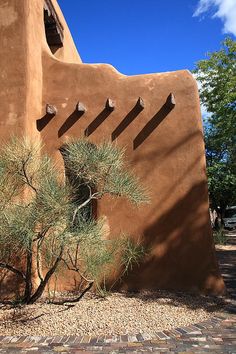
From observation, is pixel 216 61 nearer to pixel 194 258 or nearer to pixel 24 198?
pixel 194 258

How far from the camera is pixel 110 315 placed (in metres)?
5.91

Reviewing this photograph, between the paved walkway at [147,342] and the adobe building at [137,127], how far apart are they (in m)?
1.94

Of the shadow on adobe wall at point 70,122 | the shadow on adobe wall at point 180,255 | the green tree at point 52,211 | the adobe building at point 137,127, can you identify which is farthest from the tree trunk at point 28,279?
the shadow on adobe wall at point 70,122

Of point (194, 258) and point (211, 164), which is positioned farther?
point (211, 164)

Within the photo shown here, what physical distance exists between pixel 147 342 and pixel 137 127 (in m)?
4.30

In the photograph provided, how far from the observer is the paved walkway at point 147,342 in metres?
4.62

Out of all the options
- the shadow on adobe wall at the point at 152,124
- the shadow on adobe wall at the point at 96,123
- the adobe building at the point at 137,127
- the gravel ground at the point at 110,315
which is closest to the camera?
the gravel ground at the point at 110,315

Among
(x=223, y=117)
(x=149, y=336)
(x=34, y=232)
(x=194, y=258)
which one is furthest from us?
(x=223, y=117)

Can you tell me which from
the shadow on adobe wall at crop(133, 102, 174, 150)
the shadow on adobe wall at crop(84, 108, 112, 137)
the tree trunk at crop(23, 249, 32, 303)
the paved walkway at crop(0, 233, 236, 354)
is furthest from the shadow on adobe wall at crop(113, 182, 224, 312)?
the shadow on adobe wall at crop(84, 108, 112, 137)

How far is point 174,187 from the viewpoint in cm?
752

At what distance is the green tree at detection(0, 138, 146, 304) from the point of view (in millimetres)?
5527

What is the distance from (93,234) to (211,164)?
59.9ft

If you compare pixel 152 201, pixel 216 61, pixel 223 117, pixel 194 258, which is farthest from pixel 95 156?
pixel 216 61

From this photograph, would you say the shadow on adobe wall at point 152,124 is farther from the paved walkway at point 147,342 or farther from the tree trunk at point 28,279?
the paved walkway at point 147,342
